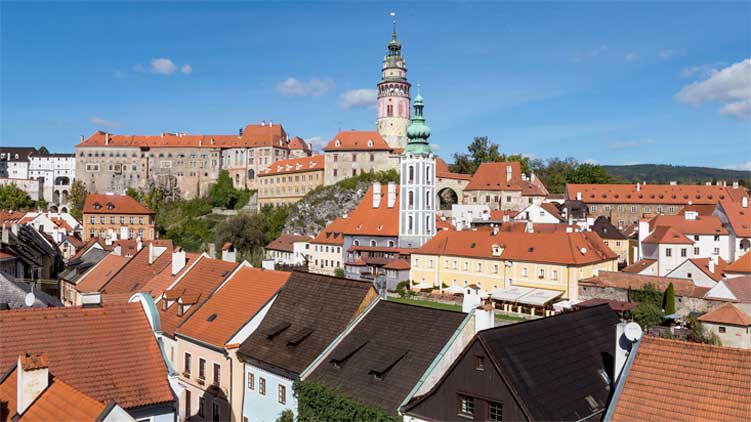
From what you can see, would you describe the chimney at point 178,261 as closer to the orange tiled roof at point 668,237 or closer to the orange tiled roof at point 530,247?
the orange tiled roof at point 530,247

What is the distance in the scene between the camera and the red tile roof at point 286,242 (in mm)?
75069

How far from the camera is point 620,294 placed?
43312 millimetres

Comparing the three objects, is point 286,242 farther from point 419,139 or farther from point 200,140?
point 200,140

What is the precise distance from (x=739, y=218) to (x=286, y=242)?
162ft

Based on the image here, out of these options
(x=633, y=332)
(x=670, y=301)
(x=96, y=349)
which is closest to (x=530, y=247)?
(x=670, y=301)

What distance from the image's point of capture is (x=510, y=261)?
48.4 meters

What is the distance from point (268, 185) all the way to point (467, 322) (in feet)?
308

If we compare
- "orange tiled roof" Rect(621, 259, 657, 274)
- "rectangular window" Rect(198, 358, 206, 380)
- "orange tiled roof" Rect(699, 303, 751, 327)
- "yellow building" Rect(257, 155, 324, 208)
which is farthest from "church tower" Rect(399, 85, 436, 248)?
"rectangular window" Rect(198, 358, 206, 380)

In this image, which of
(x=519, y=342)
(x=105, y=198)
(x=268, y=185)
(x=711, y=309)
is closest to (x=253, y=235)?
(x=105, y=198)

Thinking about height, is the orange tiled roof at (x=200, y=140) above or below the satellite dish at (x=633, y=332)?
above

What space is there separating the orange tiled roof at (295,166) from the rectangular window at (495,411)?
8478cm

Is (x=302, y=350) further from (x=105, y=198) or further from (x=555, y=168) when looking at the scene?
(x=555, y=168)

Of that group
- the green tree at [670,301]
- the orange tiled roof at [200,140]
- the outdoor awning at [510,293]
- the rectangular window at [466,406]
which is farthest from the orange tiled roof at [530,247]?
the orange tiled roof at [200,140]

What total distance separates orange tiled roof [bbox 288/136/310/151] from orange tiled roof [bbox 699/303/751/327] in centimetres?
9130
